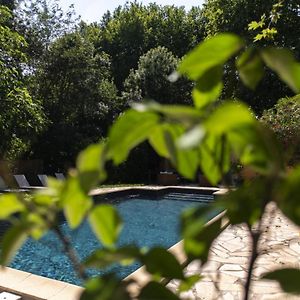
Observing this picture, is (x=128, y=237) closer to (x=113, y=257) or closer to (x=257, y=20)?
(x=113, y=257)

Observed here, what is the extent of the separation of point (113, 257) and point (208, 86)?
274 mm

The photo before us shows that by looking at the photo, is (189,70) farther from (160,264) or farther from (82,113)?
(82,113)

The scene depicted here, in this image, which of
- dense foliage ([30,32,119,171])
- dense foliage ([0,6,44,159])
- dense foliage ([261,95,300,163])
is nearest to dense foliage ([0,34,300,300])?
dense foliage ([261,95,300,163])

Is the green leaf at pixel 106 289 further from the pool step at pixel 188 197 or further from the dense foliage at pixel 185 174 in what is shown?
the pool step at pixel 188 197

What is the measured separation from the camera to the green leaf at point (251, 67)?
555 millimetres

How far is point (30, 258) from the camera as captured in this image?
21.0 ft

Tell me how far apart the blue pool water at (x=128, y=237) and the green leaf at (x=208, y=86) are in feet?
1.08

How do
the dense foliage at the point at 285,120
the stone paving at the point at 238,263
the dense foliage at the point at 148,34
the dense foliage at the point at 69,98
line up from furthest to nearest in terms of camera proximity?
1. the dense foliage at the point at 148,34
2. the dense foliage at the point at 69,98
3. the dense foliage at the point at 285,120
4. the stone paving at the point at 238,263

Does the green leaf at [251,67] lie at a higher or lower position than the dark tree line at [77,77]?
lower

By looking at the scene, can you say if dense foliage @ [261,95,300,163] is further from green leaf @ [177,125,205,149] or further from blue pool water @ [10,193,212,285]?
green leaf @ [177,125,205,149]

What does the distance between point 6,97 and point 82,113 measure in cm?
758

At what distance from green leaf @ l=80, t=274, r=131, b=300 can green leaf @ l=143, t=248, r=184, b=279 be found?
0.14 ft

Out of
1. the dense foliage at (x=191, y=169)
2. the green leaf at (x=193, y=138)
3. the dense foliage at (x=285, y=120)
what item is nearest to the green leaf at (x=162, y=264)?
the dense foliage at (x=191, y=169)

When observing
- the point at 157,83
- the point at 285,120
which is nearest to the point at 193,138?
the point at 285,120
